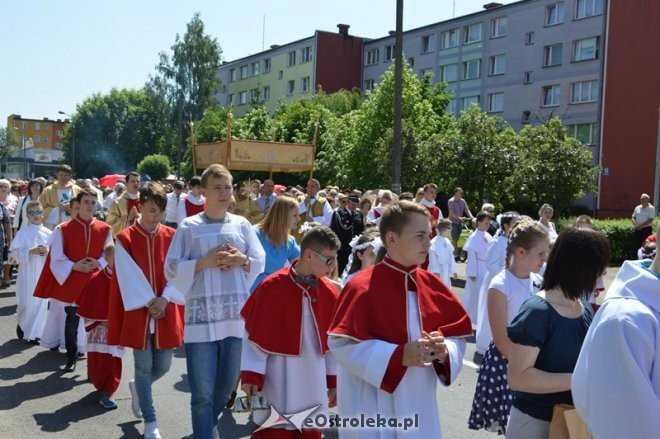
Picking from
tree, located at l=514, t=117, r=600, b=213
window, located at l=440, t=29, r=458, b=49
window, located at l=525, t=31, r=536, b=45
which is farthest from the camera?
window, located at l=440, t=29, r=458, b=49

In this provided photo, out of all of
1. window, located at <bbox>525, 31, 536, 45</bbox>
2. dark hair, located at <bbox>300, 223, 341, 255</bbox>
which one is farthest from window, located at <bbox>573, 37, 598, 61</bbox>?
dark hair, located at <bbox>300, 223, 341, 255</bbox>

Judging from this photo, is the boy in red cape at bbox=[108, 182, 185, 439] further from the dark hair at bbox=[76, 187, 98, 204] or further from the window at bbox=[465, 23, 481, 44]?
the window at bbox=[465, 23, 481, 44]

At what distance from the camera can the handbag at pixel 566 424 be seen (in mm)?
3088

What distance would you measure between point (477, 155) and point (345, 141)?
13.2 metres

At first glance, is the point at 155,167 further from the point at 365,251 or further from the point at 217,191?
the point at 217,191

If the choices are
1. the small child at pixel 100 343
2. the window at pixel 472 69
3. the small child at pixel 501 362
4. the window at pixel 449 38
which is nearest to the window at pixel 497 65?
the window at pixel 472 69

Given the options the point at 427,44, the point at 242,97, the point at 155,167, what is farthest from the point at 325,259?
the point at 242,97

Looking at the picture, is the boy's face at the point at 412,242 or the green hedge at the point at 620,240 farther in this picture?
the green hedge at the point at 620,240

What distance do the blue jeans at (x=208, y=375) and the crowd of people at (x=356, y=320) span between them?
0.01 metres

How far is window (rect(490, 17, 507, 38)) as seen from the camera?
48709 millimetres

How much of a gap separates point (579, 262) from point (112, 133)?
8811 cm

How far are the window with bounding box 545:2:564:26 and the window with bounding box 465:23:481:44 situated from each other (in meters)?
5.94

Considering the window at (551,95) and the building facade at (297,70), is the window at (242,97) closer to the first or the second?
the building facade at (297,70)

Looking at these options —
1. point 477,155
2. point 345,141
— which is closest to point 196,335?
point 477,155
